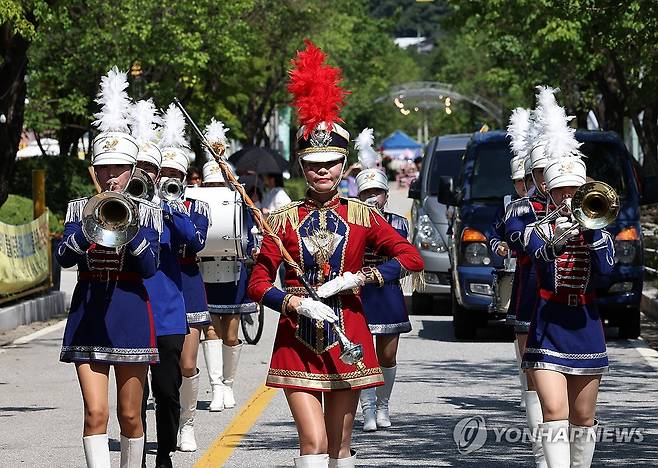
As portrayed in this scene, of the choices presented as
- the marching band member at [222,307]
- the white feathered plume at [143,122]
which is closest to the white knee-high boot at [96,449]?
the white feathered plume at [143,122]

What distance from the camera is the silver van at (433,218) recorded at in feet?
64.8

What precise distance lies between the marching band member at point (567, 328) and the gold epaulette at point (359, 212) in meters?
0.92

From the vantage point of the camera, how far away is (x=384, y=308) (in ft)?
35.4

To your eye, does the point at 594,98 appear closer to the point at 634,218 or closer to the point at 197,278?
the point at 634,218

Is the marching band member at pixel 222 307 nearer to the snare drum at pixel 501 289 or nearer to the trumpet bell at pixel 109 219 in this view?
the snare drum at pixel 501 289

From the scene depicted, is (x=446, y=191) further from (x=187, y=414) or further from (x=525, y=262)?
(x=525, y=262)

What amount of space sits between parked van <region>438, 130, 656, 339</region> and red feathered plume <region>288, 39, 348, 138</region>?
386 inches

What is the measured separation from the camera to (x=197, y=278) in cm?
1021

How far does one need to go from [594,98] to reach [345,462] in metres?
36.1

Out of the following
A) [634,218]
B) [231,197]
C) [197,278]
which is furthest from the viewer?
[634,218]

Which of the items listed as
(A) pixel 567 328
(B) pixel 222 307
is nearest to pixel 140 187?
(A) pixel 567 328

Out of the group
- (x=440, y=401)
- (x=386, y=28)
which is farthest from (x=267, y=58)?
(x=386, y=28)

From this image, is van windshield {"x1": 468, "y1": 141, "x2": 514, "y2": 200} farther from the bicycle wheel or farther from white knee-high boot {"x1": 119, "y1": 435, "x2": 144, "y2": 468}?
white knee-high boot {"x1": 119, "y1": 435, "x2": 144, "y2": 468}

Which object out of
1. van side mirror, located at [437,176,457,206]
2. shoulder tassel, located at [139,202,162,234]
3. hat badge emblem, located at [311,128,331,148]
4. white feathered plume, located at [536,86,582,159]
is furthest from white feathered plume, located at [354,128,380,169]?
hat badge emblem, located at [311,128,331,148]
